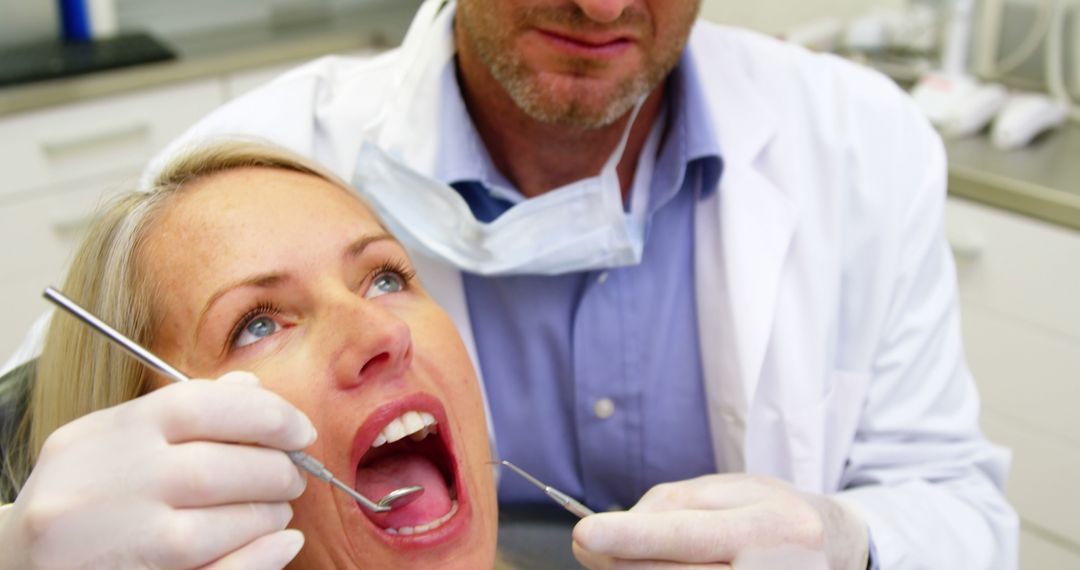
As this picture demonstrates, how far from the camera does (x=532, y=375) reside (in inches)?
51.7

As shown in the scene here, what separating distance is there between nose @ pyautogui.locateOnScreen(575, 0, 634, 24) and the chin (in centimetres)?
45

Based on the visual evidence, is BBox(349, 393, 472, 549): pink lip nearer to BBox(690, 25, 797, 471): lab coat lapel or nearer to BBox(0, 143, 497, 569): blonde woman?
BBox(0, 143, 497, 569): blonde woman

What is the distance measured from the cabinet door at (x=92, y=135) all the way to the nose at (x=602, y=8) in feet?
4.97

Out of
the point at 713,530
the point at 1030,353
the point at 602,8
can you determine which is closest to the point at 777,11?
the point at 1030,353

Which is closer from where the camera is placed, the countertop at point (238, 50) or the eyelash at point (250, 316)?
the eyelash at point (250, 316)

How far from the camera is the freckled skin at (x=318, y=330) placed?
0.94 metres

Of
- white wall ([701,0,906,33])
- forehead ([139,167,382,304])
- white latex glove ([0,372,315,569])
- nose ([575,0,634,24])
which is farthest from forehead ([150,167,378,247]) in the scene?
white wall ([701,0,906,33])

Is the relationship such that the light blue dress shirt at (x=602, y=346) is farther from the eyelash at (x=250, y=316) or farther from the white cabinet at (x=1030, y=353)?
the white cabinet at (x=1030, y=353)

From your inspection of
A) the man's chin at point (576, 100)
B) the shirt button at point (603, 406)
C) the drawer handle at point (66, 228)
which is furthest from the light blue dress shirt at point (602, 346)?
the drawer handle at point (66, 228)

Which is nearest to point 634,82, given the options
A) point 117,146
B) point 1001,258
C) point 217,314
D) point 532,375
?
point 532,375

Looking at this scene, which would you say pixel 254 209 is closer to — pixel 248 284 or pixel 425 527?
pixel 248 284

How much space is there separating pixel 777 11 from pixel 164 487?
2.21 m

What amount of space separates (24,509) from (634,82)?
0.75 meters

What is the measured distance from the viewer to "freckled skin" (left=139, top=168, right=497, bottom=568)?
3.07 feet
